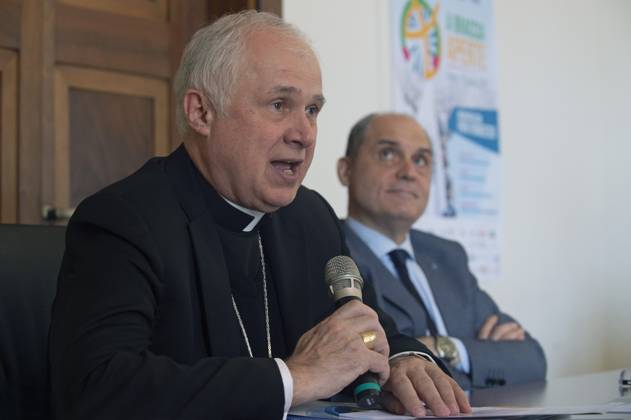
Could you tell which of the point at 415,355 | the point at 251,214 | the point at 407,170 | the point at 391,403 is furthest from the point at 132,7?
the point at 391,403

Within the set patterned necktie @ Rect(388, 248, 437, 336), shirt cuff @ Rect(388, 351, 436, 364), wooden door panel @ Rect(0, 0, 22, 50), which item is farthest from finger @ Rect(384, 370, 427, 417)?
wooden door panel @ Rect(0, 0, 22, 50)

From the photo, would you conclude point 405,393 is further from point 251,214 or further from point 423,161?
point 423,161

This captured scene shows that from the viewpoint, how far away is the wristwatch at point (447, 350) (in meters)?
2.67

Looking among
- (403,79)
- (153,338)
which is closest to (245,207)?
(153,338)

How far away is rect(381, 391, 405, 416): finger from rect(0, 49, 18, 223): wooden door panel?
5.12ft

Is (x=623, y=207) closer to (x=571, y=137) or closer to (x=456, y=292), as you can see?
(x=571, y=137)

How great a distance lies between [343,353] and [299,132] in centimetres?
49

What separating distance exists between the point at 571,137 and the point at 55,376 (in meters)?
3.90

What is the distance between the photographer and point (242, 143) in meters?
1.82

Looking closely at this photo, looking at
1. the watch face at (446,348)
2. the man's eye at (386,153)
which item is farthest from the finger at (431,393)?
the man's eye at (386,153)

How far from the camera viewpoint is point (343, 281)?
1575 mm

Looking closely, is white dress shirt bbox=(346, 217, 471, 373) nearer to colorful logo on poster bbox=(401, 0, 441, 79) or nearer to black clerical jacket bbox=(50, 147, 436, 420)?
black clerical jacket bbox=(50, 147, 436, 420)

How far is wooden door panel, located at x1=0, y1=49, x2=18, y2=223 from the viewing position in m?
2.77

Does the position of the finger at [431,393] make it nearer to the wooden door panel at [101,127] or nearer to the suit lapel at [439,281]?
the suit lapel at [439,281]
